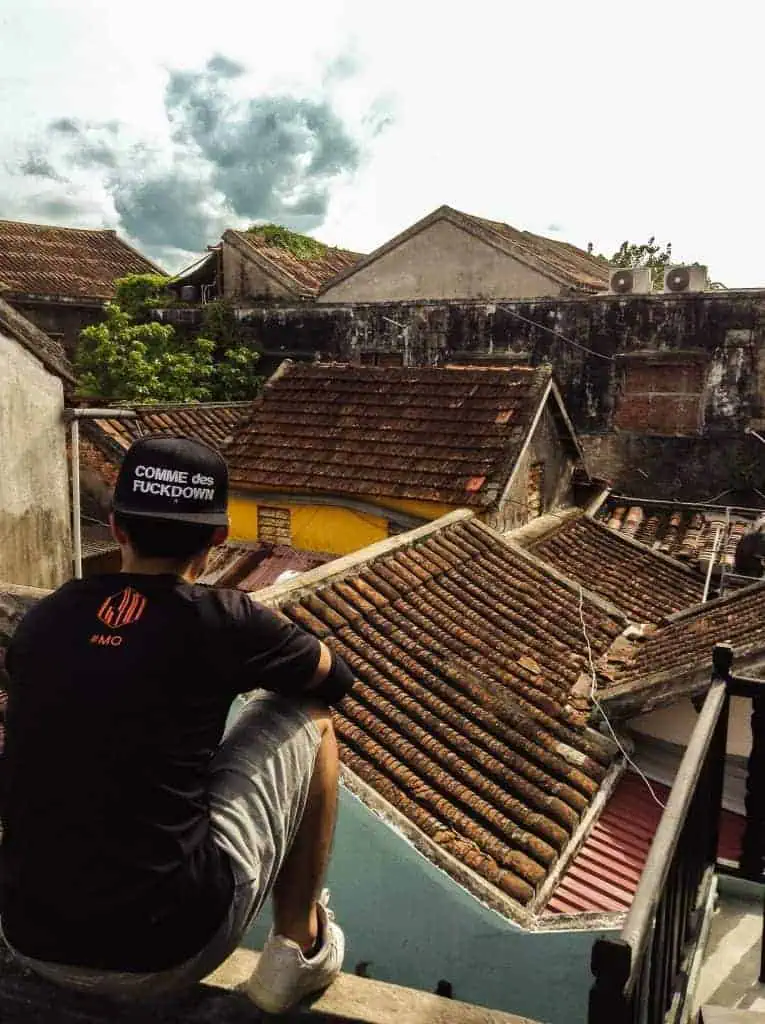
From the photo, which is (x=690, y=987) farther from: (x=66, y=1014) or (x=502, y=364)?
(x=502, y=364)

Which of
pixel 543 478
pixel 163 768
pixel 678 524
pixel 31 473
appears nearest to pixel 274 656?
pixel 163 768

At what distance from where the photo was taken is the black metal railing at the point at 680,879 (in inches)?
58.8

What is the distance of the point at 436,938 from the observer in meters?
5.04

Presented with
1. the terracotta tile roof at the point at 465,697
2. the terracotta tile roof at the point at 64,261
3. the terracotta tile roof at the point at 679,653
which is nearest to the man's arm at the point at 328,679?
the terracotta tile roof at the point at 465,697

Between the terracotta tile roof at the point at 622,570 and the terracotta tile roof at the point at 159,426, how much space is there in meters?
6.36

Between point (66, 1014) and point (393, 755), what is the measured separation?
11.3ft

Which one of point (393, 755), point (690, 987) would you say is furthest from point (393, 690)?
point (690, 987)

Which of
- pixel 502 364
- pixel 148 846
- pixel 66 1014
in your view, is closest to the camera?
pixel 148 846

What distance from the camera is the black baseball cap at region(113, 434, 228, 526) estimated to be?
219 centimetres

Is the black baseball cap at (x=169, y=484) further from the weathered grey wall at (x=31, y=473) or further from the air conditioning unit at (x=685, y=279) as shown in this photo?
the air conditioning unit at (x=685, y=279)

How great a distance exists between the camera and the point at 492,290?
62.5 ft

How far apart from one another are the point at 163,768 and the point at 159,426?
14185 mm

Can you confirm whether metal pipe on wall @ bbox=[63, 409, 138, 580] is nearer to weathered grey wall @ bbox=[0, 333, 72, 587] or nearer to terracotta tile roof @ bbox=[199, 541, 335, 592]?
weathered grey wall @ bbox=[0, 333, 72, 587]

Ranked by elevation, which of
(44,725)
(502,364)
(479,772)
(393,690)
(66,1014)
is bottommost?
(479,772)
